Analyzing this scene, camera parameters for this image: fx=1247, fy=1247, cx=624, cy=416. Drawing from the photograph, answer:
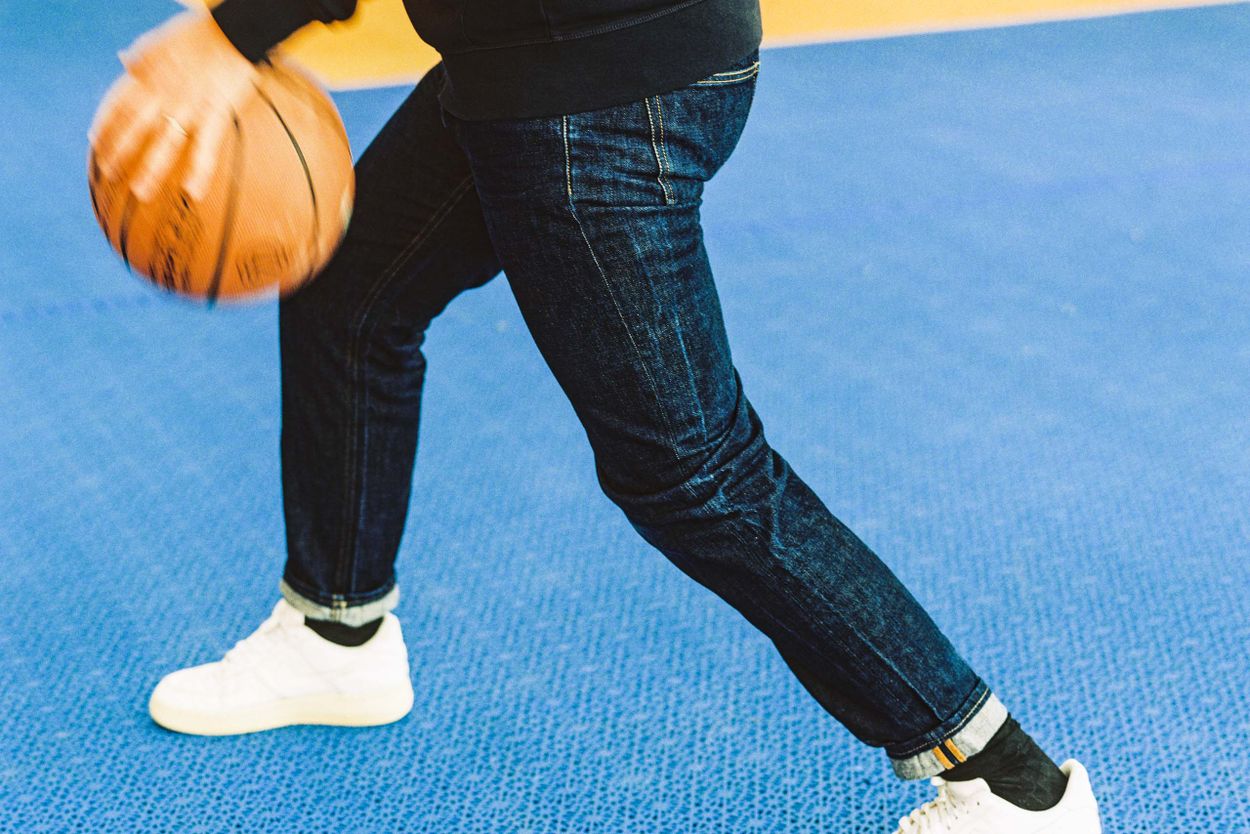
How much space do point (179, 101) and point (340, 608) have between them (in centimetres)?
58

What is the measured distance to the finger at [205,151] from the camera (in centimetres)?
91

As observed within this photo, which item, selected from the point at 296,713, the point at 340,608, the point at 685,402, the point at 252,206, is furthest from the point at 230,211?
the point at 296,713

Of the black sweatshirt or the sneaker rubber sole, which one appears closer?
the black sweatshirt

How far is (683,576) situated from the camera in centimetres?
156

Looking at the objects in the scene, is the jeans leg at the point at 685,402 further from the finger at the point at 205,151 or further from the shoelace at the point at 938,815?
the finger at the point at 205,151

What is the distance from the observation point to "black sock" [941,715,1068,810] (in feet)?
3.39

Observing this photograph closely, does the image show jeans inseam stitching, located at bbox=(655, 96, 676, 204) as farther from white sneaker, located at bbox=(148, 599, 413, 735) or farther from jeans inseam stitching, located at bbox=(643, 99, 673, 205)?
white sneaker, located at bbox=(148, 599, 413, 735)

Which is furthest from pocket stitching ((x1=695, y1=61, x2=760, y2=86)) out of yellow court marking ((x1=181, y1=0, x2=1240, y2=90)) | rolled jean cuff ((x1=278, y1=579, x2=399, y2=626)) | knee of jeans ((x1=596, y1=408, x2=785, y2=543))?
yellow court marking ((x1=181, y1=0, x2=1240, y2=90))

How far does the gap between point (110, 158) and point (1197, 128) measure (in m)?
2.95

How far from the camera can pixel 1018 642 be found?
4.64 ft

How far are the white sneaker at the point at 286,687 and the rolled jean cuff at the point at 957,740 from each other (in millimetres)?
570

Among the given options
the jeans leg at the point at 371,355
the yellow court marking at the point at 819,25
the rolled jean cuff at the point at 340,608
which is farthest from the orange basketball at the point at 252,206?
the yellow court marking at the point at 819,25

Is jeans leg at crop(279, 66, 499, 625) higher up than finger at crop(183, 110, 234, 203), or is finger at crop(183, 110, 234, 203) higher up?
finger at crop(183, 110, 234, 203)

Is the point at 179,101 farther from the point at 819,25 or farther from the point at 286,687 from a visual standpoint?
the point at 819,25
